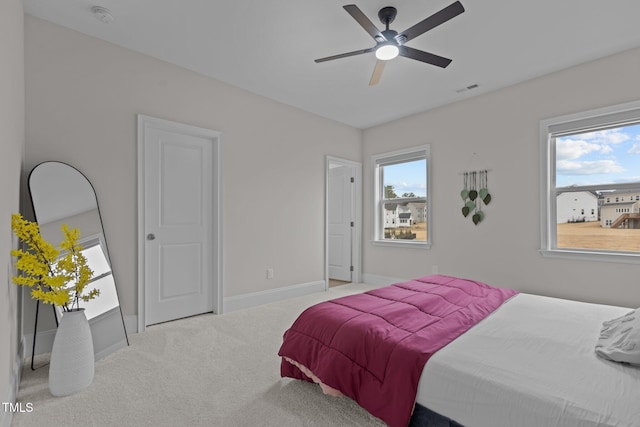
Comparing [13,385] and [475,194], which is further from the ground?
[475,194]

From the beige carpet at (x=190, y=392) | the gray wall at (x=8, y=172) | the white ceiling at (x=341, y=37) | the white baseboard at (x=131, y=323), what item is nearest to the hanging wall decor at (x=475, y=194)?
the white ceiling at (x=341, y=37)

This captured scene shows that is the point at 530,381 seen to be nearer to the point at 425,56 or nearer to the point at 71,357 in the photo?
the point at 425,56

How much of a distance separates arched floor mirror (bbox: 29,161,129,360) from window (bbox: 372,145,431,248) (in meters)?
3.71

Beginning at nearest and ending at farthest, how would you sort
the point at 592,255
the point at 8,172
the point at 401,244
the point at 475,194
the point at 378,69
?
A: 1. the point at 8,172
2. the point at 378,69
3. the point at 592,255
4. the point at 475,194
5. the point at 401,244

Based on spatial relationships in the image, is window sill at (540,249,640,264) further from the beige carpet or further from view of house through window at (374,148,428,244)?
the beige carpet

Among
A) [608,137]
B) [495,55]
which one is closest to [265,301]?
[495,55]

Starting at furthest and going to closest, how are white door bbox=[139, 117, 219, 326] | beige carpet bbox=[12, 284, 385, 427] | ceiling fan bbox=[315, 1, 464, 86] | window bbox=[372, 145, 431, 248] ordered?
1. window bbox=[372, 145, 431, 248]
2. white door bbox=[139, 117, 219, 326]
3. ceiling fan bbox=[315, 1, 464, 86]
4. beige carpet bbox=[12, 284, 385, 427]

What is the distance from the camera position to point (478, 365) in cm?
138

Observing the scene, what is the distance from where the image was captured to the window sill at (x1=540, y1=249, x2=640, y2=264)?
3006mm

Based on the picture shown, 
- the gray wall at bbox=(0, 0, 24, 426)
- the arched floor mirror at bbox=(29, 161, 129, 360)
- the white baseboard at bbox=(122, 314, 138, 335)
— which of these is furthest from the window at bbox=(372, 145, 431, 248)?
the gray wall at bbox=(0, 0, 24, 426)

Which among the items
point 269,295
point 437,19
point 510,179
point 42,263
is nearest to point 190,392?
point 42,263

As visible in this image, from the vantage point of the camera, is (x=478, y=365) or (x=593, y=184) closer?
(x=478, y=365)

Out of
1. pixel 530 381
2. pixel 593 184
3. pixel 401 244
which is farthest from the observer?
pixel 401 244

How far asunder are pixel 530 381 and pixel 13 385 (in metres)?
2.73
